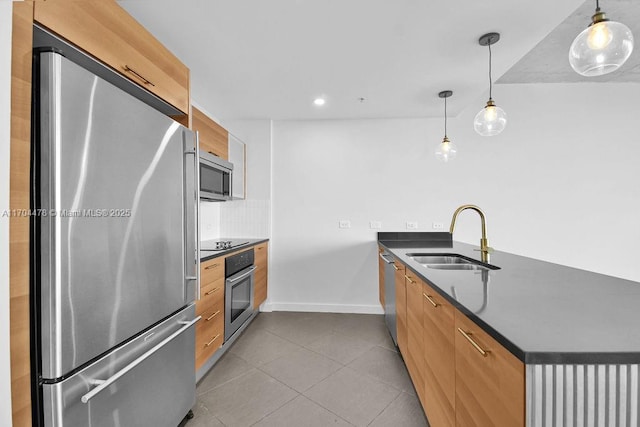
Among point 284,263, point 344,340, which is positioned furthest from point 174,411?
→ point 284,263

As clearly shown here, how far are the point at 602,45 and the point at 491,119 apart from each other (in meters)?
0.77

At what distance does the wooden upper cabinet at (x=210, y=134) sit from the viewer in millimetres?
2469

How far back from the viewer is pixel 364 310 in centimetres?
357

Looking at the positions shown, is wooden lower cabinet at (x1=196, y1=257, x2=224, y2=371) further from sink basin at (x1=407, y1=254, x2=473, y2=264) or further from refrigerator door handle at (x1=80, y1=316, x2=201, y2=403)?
sink basin at (x1=407, y1=254, x2=473, y2=264)

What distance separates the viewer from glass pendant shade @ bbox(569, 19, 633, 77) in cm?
121

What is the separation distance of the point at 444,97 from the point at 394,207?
1.35m

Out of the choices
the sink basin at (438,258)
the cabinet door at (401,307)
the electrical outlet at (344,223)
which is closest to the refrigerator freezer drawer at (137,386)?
the cabinet door at (401,307)

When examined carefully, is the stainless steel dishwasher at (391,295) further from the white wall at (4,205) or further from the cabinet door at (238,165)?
the white wall at (4,205)

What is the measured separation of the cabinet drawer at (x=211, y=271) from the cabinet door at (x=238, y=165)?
110cm

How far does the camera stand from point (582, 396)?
0.65 m

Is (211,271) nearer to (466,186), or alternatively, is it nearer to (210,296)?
(210,296)

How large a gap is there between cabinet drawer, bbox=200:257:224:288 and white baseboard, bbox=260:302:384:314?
148cm

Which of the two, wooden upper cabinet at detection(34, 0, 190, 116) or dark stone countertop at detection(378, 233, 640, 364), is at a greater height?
wooden upper cabinet at detection(34, 0, 190, 116)

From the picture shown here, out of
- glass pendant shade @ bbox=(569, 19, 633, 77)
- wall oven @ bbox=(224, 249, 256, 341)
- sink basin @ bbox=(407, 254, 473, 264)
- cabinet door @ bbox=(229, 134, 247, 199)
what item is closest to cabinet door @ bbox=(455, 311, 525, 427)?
sink basin @ bbox=(407, 254, 473, 264)
